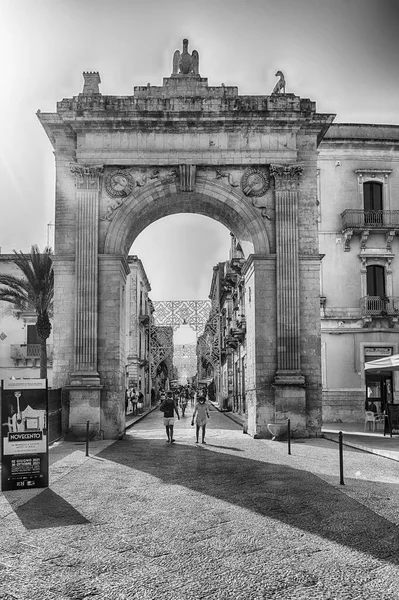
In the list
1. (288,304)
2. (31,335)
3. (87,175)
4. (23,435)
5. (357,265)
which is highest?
(87,175)

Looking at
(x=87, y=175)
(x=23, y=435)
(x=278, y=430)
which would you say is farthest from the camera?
(x=87, y=175)

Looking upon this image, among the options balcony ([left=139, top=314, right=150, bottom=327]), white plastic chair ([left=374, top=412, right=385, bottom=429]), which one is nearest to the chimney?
white plastic chair ([left=374, top=412, right=385, bottom=429])

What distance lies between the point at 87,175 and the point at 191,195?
10.9ft

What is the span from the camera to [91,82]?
20875 millimetres

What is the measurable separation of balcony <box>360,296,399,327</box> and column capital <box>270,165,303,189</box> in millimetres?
9286

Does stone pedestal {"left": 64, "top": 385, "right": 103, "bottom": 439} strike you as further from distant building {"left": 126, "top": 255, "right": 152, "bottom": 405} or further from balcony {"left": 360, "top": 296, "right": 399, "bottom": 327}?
distant building {"left": 126, "top": 255, "right": 152, "bottom": 405}

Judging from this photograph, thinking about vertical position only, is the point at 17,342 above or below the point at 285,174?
below

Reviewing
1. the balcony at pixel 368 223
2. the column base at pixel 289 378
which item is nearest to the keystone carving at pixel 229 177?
the column base at pixel 289 378

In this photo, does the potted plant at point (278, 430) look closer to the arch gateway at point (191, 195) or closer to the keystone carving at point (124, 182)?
the arch gateway at point (191, 195)

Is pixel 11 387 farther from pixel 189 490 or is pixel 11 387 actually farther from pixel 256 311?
pixel 256 311

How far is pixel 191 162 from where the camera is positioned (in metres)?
20.4

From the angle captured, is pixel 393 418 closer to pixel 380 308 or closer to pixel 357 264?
pixel 380 308

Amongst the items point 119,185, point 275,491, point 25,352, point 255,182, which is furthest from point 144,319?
point 275,491

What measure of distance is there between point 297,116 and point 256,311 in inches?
244
